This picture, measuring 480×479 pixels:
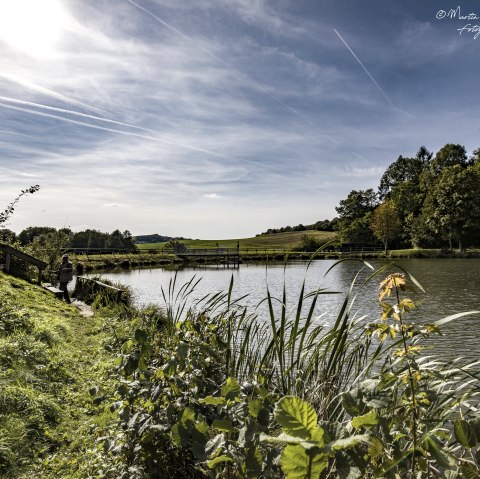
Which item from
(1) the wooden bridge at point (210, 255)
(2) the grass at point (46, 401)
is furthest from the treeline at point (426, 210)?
(2) the grass at point (46, 401)

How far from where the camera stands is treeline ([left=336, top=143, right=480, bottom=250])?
5594 cm

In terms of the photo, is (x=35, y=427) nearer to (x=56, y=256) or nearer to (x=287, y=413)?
(x=287, y=413)

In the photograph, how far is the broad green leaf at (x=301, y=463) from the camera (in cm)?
129

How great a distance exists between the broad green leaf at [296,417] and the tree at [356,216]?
70536 mm

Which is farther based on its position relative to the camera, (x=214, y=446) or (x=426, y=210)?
(x=426, y=210)

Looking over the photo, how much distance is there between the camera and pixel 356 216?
75.6m

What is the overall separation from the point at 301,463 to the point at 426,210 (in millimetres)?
64463

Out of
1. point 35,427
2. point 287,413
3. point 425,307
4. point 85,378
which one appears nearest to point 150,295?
point 425,307

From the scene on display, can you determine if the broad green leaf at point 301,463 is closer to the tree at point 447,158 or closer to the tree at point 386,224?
the tree at point 386,224

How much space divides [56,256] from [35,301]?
1222 centimetres

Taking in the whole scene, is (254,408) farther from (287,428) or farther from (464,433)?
(464,433)

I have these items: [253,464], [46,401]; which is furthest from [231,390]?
[46,401]

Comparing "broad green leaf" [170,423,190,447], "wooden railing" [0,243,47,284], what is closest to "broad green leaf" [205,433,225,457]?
"broad green leaf" [170,423,190,447]

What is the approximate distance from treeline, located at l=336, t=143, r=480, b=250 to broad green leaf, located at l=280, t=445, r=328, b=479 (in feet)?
199
